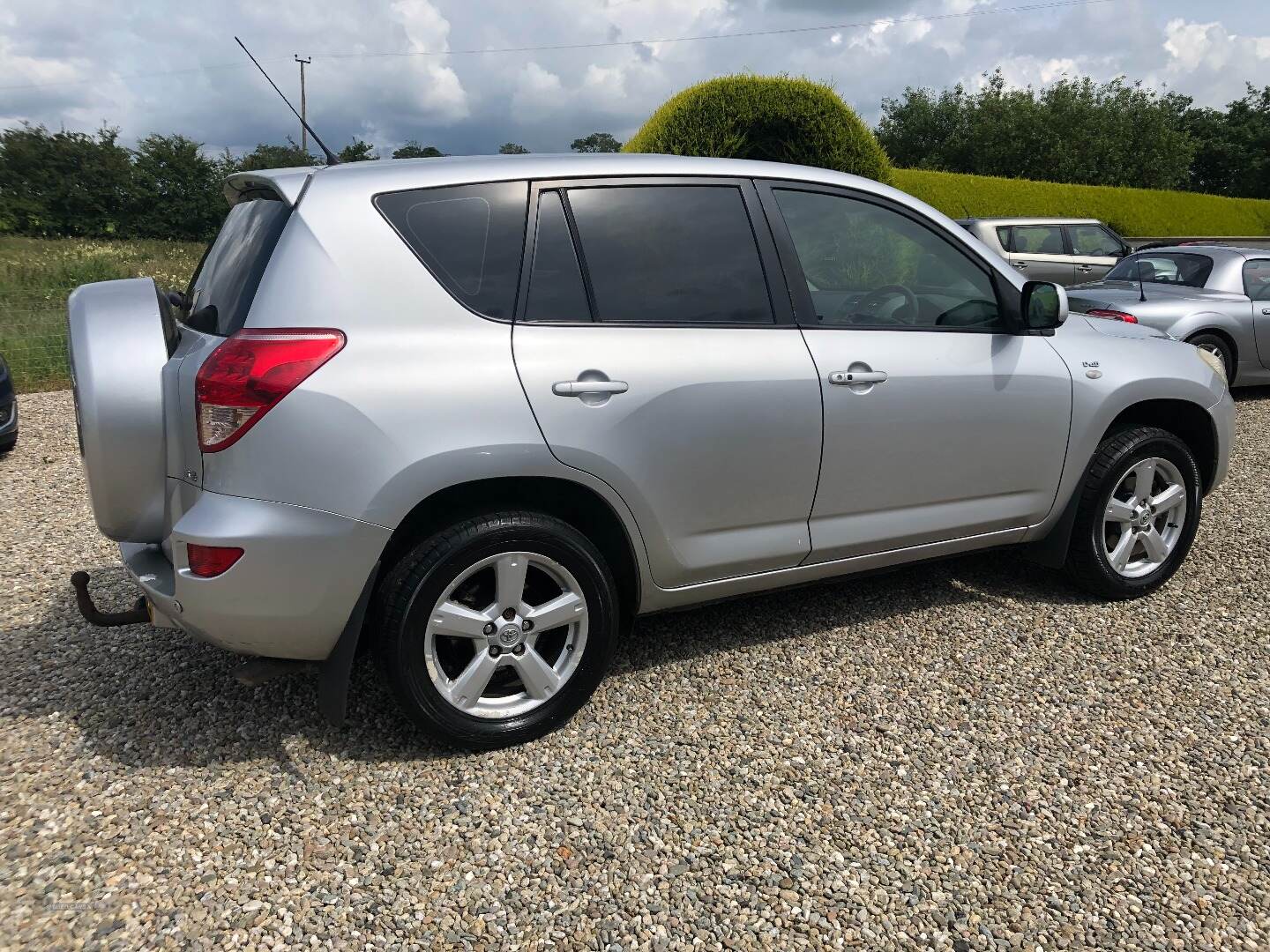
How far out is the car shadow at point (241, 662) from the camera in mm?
2902

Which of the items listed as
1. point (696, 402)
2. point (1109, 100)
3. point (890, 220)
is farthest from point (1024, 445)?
point (1109, 100)

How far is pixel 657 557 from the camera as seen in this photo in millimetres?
2943

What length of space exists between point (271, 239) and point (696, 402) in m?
1.31

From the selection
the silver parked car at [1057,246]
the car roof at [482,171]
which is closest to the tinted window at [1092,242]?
the silver parked car at [1057,246]

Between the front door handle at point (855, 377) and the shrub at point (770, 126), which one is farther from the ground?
the shrub at point (770, 126)

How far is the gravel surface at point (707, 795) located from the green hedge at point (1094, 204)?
1503 centimetres

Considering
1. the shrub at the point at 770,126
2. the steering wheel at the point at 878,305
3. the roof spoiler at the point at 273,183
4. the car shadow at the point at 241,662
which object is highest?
the shrub at the point at 770,126

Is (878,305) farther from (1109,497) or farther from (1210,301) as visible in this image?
(1210,301)

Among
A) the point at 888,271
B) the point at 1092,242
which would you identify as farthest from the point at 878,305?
the point at 1092,242

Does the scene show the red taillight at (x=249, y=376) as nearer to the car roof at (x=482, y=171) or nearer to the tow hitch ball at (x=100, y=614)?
the car roof at (x=482, y=171)

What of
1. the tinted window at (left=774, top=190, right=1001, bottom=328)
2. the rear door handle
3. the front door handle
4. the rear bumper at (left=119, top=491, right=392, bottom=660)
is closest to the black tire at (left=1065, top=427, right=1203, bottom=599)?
the tinted window at (left=774, top=190, right=1001, bottom=328)

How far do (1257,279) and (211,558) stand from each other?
9.67 metres

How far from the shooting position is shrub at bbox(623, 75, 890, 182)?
1027 centimetres

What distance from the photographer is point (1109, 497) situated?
12.5 ft
